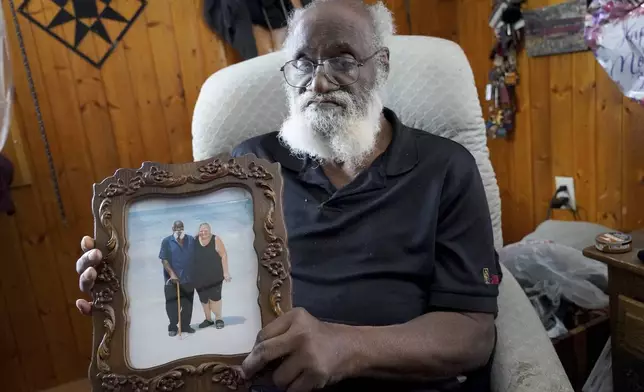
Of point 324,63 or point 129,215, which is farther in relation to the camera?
point 324,63

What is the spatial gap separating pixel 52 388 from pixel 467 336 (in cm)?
182

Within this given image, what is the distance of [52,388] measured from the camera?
201 centimetres

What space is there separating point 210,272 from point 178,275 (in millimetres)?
46

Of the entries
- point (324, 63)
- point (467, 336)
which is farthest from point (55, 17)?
point (467, 336)

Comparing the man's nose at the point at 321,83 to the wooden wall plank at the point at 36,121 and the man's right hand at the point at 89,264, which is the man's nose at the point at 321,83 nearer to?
the man's right hand at the point at 89,264

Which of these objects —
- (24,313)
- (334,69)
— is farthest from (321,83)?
(24,313)

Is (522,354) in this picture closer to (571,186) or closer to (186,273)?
(186,273)

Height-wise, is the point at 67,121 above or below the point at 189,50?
below

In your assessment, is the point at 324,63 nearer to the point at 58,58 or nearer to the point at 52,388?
the point at 58,58

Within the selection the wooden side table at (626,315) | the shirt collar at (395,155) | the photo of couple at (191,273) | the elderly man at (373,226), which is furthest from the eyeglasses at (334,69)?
the wooden side table at (626,315)

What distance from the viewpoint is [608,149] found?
1.68 m

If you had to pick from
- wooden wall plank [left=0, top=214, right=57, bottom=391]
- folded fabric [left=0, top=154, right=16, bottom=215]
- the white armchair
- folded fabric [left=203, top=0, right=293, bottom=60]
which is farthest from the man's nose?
wooden wall plank [left=0, top=214, right=57, bottom=391]

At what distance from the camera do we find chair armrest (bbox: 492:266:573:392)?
2.74ft

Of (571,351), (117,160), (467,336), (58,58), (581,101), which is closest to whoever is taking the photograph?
(467,336)
